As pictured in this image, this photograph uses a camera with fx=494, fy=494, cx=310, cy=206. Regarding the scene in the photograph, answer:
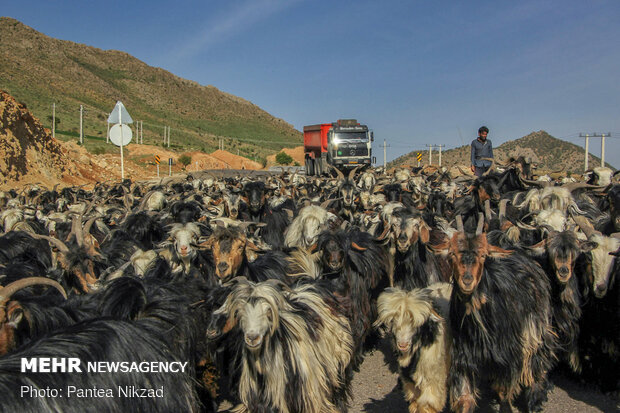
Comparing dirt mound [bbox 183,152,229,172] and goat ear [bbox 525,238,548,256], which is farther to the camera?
dirt mound [bbox 183,152,229,172]

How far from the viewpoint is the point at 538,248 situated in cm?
531

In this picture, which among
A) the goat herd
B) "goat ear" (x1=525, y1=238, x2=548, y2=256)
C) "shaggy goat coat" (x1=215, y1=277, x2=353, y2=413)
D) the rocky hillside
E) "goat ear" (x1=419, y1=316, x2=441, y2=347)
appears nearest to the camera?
the goat herd

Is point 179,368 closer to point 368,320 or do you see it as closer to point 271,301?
point 271,301

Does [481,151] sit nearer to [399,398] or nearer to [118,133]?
[399,398]

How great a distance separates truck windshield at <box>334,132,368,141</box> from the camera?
95.6 ft

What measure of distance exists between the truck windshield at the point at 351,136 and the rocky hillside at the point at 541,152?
23.3 metres

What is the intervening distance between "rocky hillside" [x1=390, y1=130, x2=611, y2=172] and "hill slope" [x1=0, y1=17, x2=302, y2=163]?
3109 cm

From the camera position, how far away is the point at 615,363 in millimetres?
4977

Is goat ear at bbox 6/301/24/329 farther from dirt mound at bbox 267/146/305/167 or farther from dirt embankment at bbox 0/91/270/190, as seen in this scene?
dirt mound at bbox 267/146/305/167

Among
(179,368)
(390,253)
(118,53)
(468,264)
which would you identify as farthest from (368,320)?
(118,53)

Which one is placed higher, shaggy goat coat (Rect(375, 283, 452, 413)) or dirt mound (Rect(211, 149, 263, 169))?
dirt mound (Rect(211, 149, 263, 169))

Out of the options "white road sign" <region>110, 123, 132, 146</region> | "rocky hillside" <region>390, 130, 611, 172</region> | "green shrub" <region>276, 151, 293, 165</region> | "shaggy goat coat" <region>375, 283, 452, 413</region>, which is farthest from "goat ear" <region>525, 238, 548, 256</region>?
"green shrub" <region>276, 151, 293, 165</region>

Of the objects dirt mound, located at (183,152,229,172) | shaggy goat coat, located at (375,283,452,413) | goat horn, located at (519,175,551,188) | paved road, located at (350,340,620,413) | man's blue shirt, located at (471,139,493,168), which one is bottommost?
paved road, located at (350,340,620,413)

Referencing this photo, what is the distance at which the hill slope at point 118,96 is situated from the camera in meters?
62.5
